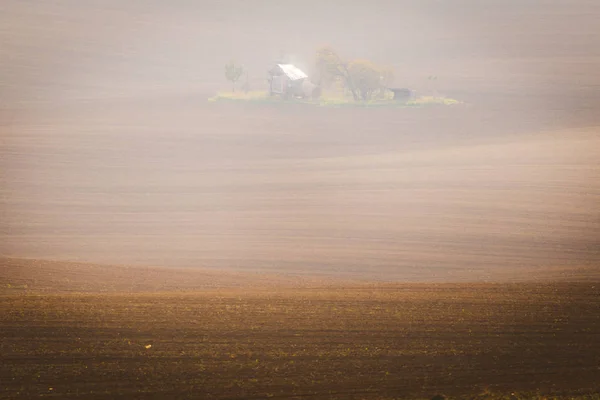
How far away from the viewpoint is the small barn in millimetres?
20484

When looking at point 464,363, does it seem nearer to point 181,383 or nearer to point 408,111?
point 181,383

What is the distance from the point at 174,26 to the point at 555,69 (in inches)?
481

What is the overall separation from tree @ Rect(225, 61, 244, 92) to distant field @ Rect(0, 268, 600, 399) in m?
12.4

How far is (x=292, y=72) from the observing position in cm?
2066

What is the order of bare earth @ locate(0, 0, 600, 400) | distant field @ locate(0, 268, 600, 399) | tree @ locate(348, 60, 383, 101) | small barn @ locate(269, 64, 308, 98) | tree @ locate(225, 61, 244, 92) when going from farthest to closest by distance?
tree @ locate(225, 61, 244, 92) → small barn @ locate(269, 64, 308, 98) → tree @ locate(348, 60, 383, 101) → bare earth @ locate(0, 0, 600, 400) → distant field @ locate(0, 268, 600, 399)

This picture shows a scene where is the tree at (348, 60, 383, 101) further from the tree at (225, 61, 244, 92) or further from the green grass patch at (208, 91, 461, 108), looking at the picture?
the tree at (225, 61, 244, 92)

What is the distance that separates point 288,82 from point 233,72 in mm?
1923

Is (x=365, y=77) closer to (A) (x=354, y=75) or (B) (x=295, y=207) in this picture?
(A) (x=354, y=75)

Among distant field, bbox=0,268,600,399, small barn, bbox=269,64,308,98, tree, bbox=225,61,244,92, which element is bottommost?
distant field, bbox=0,268,600,399

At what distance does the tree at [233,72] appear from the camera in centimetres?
2122

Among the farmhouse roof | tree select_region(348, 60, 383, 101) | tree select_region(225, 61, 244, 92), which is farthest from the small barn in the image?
tree select_region(348, 60, 383, 101)

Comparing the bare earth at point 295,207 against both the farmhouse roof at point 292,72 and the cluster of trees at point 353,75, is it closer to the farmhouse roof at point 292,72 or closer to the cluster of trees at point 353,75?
the farmhouse roof at point 292,72

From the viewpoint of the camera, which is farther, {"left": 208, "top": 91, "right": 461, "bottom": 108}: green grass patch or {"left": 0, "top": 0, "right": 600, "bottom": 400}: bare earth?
{"left": 208, "top": 91, "right": 461, "bottom": 108}: green grass patch

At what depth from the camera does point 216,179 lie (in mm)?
16094
